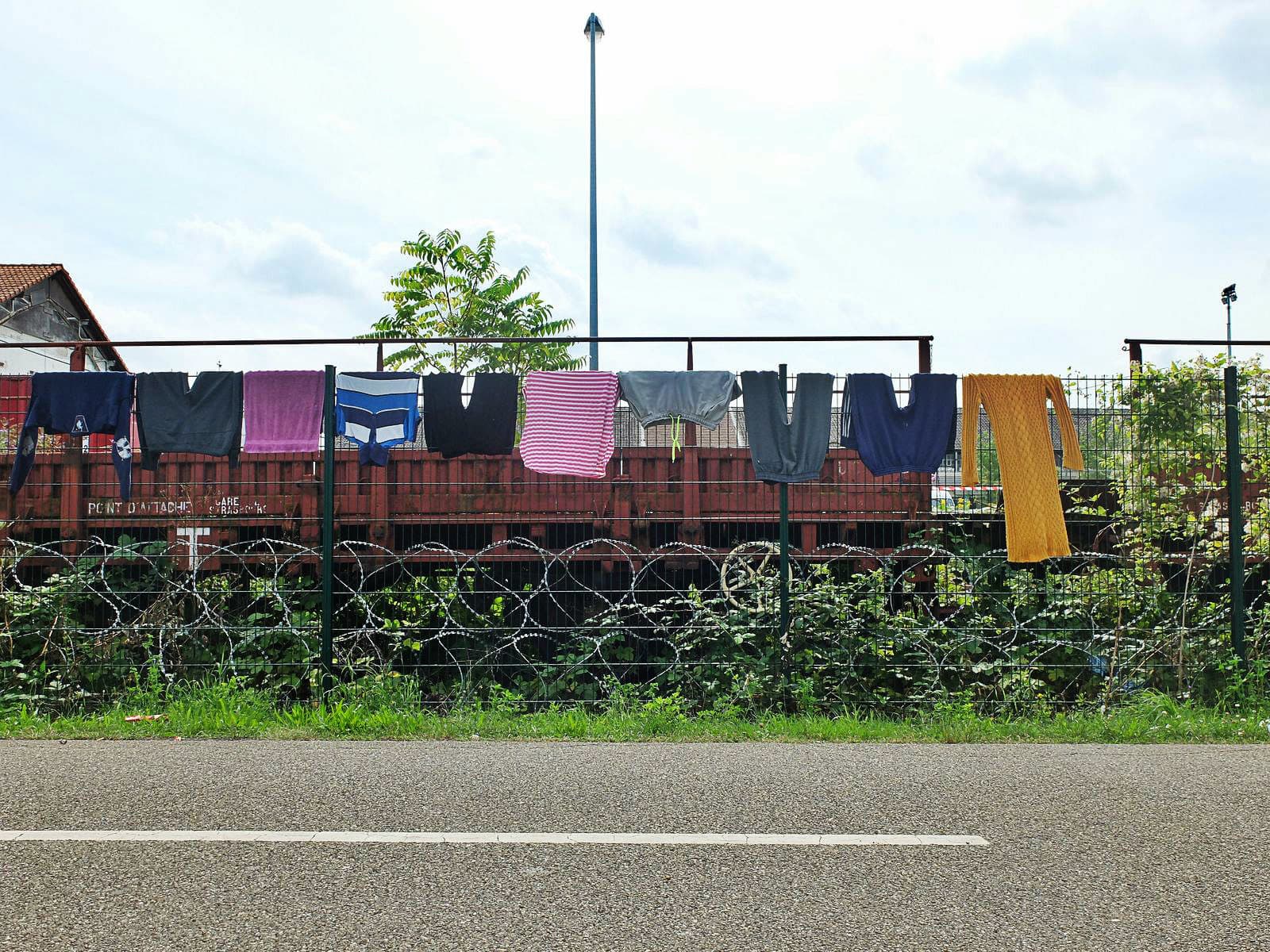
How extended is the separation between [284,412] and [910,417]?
489 cm

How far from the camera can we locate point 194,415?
796cm

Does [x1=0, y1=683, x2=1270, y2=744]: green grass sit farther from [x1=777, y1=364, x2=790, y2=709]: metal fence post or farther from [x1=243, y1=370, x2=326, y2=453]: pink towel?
[x1=243, y1=370, x2=326, y2=453]: pink towel

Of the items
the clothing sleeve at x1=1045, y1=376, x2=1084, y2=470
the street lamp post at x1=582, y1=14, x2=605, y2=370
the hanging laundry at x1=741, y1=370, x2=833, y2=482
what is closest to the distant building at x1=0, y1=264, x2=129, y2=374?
the street lamp post at x1=582, y1=14, x2=605, y2=370

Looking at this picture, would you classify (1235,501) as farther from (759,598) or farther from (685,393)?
(685,393)

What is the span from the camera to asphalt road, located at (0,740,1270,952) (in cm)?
331

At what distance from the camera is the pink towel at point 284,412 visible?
25.8ft

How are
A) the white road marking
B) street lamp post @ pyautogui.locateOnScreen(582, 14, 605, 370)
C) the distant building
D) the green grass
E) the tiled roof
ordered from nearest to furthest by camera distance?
1. the white road marking
2. the green grass
3. street lamp post @ pyautogui.locateOnScreen(582, 14, 605, 370)
4. the distant building
5. the tiled roof

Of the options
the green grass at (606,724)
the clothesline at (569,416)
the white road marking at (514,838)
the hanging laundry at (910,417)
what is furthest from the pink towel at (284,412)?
the hanging laundry at (910,417)

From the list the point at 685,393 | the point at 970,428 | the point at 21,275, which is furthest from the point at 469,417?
the point at 21,275

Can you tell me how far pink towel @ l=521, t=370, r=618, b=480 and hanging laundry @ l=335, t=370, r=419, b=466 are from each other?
3.07 feet

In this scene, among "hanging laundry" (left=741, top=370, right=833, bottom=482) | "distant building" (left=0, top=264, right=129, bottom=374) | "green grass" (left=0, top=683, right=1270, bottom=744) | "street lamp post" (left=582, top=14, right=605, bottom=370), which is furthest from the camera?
"distant building" (left=0, top=264, right=129, bottom=374)

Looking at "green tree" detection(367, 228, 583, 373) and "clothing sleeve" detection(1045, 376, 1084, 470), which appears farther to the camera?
"green tree" detection(367, 228, 583, 373)

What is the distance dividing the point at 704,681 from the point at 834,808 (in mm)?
2730

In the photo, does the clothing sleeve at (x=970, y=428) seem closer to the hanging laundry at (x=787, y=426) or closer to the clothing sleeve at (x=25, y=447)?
the hanging laundry at (x=787, y=426)
